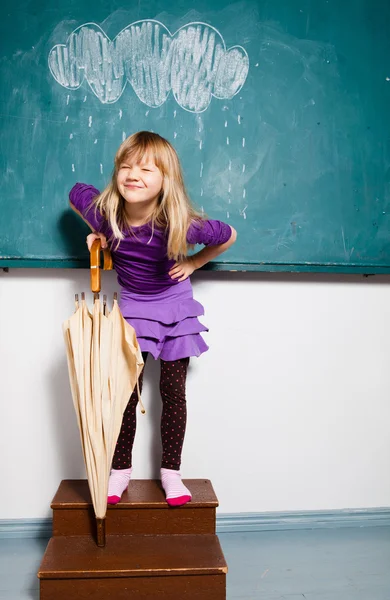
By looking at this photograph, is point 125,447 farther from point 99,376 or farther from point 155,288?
point 155,288

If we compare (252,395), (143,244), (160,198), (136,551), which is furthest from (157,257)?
(136,551)

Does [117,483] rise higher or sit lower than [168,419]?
lower

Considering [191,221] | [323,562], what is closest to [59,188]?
[191,221]

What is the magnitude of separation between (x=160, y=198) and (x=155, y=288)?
260 millimetres

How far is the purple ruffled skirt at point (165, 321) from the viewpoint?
1720 millimetres

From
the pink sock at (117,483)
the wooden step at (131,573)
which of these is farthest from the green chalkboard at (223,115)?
the wooden step at (131,573)

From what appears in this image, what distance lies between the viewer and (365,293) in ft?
6.66

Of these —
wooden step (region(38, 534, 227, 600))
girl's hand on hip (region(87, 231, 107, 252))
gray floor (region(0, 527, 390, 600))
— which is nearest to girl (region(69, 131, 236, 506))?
girl's hand on hip (region(87, 231, 107, 252))

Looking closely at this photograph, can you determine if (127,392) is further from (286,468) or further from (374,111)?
(374,111)

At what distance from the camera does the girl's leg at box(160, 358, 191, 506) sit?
1767 mm

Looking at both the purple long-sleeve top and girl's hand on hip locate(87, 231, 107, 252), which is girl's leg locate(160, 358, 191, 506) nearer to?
the purple long-sleeve top

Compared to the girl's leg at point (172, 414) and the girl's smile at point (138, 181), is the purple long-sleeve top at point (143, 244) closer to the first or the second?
the girl's smile at point (138, 181)

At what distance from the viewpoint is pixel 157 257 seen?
1.69 metres

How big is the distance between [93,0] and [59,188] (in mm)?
557
